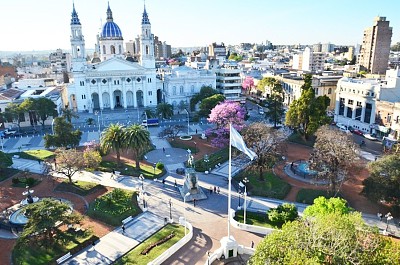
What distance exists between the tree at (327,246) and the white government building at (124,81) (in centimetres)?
7384

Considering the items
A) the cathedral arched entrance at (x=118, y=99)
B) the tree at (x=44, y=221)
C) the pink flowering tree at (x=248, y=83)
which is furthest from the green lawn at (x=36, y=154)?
the pink flowering tree at (x=248, y=83)

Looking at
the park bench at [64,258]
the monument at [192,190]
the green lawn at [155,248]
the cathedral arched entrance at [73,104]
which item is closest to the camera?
the green lawn at [155,248]

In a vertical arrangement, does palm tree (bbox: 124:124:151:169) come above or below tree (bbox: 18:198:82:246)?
above

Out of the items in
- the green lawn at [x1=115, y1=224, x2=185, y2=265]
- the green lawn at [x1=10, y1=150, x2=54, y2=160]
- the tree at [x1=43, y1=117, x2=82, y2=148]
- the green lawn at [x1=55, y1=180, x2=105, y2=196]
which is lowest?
the green lawn at [x1=115, y1=224, x2=185, y2=265]

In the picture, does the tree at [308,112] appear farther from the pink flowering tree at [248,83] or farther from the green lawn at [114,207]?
the pink flowering tree at [248,83]

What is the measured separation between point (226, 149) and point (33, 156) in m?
33.9

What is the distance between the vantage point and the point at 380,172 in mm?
35781

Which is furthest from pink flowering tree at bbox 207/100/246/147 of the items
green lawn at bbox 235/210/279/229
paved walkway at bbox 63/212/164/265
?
paved walkway at bbox 63/212/164/265

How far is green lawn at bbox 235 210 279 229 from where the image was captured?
3431 centimetres

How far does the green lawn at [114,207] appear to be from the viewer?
117ft

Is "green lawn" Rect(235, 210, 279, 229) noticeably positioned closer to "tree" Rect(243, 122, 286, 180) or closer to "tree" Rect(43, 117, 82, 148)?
"tree" Rect(243, 122, 286, 180)

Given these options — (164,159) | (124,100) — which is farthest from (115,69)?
(164,159)

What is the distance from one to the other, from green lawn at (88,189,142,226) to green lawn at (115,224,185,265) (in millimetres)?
4932

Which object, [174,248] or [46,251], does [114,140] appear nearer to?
[46,251]
